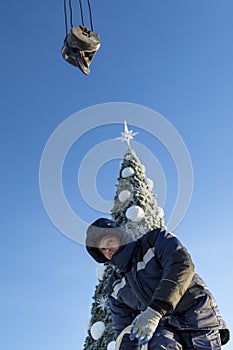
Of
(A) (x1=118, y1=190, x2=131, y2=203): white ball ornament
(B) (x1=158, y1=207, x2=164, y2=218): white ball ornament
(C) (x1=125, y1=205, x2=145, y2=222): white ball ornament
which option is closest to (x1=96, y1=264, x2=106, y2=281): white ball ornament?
(C) (x1=125, y1=205, x2=145, y2=222): white ball ornament

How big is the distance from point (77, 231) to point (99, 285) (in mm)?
5854

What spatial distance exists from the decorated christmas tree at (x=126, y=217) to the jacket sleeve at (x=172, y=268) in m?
5.09

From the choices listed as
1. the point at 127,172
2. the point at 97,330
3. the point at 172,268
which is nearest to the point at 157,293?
the point at 172,268

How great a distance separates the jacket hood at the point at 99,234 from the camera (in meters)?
2.77

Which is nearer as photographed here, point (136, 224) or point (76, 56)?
point (76, 56)

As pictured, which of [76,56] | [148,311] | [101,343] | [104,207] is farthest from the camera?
[101,343]

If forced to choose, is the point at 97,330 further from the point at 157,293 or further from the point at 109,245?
the point at 157,293

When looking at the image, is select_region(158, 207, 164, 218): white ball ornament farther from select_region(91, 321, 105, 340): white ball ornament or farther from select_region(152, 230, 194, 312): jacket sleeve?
select_region(152, 230, 194, 312): jacket sleeve

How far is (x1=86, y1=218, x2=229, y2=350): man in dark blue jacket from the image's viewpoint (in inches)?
93.3

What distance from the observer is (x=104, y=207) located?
11.3 feet

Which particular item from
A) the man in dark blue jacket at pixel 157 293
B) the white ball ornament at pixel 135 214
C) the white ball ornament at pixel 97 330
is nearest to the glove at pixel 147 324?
the man in dark blue jacket at pixel 157 293

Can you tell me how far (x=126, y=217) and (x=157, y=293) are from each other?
19.4ft

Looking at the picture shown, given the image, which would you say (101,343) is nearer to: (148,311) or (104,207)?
(104,207)

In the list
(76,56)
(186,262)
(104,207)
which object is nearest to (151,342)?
(186,262)
